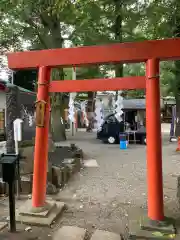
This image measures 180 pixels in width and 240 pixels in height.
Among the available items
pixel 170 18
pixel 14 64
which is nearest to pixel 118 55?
pixel 14 64

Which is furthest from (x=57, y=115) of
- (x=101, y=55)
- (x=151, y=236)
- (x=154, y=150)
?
(x=151, y=236)

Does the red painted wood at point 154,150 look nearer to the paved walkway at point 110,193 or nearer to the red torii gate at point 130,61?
the red torii gate at point 130,61

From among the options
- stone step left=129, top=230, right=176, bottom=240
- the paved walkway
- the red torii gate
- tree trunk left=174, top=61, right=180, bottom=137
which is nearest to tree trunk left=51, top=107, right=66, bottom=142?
the paved walkway

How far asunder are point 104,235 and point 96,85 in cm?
353

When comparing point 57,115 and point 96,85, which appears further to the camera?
point 57,115

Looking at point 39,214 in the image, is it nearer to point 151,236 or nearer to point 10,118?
point 151,236

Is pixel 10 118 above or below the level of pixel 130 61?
below

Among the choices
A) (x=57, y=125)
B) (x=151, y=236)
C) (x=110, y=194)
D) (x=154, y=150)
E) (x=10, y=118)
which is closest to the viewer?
(x=151, y=236)

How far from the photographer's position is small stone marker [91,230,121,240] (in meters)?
3.91

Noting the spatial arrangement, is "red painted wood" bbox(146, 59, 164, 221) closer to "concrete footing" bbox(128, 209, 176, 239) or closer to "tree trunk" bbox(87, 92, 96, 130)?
"concrete footing" bbox(128, 209, 176, 239)

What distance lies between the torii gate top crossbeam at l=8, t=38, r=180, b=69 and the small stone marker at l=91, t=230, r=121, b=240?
2.79 meters

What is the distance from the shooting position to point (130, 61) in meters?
4.36

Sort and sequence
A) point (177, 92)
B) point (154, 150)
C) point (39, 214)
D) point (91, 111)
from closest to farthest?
1. point (154, 150)
2. point (39, 214)
3. point (177, 92)
4. point (91, 111)

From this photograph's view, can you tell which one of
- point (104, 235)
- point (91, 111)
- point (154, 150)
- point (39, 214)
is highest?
point (91, 111)
